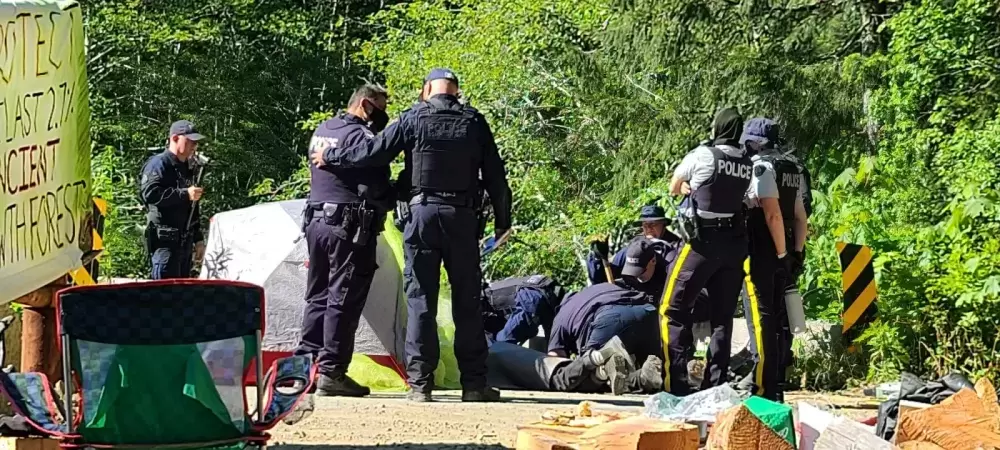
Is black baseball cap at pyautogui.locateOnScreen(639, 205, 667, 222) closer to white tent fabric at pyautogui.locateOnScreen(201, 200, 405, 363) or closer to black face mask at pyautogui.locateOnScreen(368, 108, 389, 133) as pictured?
white tent fabric at pyautogui.locateOnScreen(201, 200, 405, 363)

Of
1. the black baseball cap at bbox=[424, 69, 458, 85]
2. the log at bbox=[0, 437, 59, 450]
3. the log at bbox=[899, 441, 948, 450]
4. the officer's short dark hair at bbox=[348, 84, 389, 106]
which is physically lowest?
the log at bbox=[0, 437, 59, 450]

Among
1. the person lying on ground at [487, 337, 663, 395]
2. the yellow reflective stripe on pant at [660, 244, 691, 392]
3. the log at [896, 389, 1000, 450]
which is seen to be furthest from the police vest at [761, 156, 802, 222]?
the log at [896, 389, 1000, 450]

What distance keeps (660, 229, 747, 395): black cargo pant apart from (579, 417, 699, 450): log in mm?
2912

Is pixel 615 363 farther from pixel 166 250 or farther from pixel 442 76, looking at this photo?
pixel 166 250

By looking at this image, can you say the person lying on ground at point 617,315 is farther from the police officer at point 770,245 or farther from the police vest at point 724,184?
the police vest at point 724,184


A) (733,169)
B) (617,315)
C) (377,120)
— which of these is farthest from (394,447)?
(617,315)

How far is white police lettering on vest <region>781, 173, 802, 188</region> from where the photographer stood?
9.08 m

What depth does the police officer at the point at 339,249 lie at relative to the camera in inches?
340

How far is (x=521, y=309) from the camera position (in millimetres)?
12164

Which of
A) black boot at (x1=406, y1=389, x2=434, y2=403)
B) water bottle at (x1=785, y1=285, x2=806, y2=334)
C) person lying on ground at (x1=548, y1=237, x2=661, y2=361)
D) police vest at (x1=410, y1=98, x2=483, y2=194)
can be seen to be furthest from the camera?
person lying on ground at (x1=548, y1=237, x2=661, y2=361)

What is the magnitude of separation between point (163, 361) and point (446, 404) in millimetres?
3556

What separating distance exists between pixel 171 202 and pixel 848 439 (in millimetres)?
6328

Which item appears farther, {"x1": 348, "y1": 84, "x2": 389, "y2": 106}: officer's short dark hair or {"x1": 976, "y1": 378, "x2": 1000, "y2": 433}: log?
{"x1": 348, "y1": 84, "x2": 389, "y2": 106}: officer's short dark hair

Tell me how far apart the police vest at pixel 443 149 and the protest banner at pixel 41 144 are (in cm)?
237
